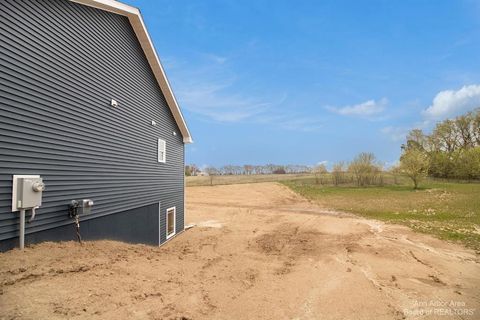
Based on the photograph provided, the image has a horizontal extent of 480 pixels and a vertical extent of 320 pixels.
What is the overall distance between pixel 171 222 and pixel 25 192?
1097cm

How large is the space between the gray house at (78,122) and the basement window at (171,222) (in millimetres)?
1893

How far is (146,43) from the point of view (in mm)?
12242

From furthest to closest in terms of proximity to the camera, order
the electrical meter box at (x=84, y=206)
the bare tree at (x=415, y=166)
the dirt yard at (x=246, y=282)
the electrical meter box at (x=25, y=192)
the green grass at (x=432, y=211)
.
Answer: the bare tree at (x=415, y=166), the green grass at (x=432, y=211), the electrical meter box at (x=84, y=206), the electrical meter box at (x=25, y=192), the dirt yard at (x=246, y=282)

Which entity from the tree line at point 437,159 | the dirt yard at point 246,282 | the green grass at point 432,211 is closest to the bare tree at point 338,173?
the tree line at point 437,159

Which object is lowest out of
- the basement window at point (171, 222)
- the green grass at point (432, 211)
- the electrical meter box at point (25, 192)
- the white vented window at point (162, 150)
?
the green grass at point (432, 211)

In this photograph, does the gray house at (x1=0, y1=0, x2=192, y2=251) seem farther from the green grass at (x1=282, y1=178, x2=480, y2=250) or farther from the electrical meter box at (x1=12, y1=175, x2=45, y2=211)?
the green grass at (x1=282, y1=178, x2=480, y2=250)

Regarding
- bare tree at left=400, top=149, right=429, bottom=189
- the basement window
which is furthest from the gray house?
bare tree at left=400, top=149, right=429, bottom=189

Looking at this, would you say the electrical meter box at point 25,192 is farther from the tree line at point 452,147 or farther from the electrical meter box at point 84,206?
the tree line at point 452,147

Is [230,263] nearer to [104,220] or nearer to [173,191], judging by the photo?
[104,220]

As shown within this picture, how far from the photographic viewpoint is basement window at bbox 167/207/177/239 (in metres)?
16.4

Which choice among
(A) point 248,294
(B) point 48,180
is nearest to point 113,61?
A: (B) point 48,180

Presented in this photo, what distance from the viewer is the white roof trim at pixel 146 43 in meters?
9.52

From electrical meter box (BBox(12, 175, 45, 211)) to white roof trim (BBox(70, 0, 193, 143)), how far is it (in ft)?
15.4

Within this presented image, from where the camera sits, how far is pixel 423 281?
896 centimetres
